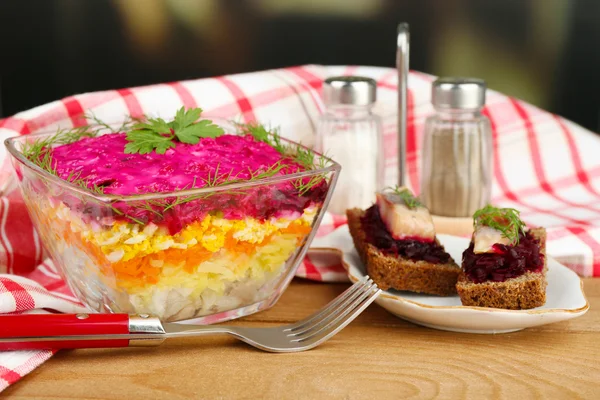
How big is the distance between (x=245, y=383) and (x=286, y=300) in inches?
14.4

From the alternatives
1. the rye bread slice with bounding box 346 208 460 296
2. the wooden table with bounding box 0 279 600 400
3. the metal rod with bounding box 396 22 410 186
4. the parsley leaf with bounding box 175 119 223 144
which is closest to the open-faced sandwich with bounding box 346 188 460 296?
the rye bread slice with bounding box 346 208 460 296

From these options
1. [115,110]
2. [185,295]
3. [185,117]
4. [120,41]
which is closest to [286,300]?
[185,295]

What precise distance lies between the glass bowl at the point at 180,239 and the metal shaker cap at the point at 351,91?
1.99ft

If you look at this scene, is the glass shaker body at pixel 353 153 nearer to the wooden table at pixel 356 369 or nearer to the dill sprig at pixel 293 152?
the dill sprig at pixel 293 152

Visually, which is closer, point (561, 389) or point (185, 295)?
point (561, 389)

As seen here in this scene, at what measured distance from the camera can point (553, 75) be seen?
2730mm

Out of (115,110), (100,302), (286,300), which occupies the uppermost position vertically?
(115,110)

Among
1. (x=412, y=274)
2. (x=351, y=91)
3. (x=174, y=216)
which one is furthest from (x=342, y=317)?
(x=351, y=91)

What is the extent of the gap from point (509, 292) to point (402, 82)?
78 cm

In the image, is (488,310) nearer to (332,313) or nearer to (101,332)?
(332,313)

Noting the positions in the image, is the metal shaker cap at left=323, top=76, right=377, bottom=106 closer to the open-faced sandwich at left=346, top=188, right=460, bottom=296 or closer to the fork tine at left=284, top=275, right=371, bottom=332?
the open-faced sandwich at left=346, top=188, right=460, bottom=296

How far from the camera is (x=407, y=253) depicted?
1401 millimetres

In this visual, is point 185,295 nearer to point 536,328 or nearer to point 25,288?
point 25,288

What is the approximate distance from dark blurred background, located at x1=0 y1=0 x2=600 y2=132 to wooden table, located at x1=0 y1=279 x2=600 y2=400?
1560 millimetres
